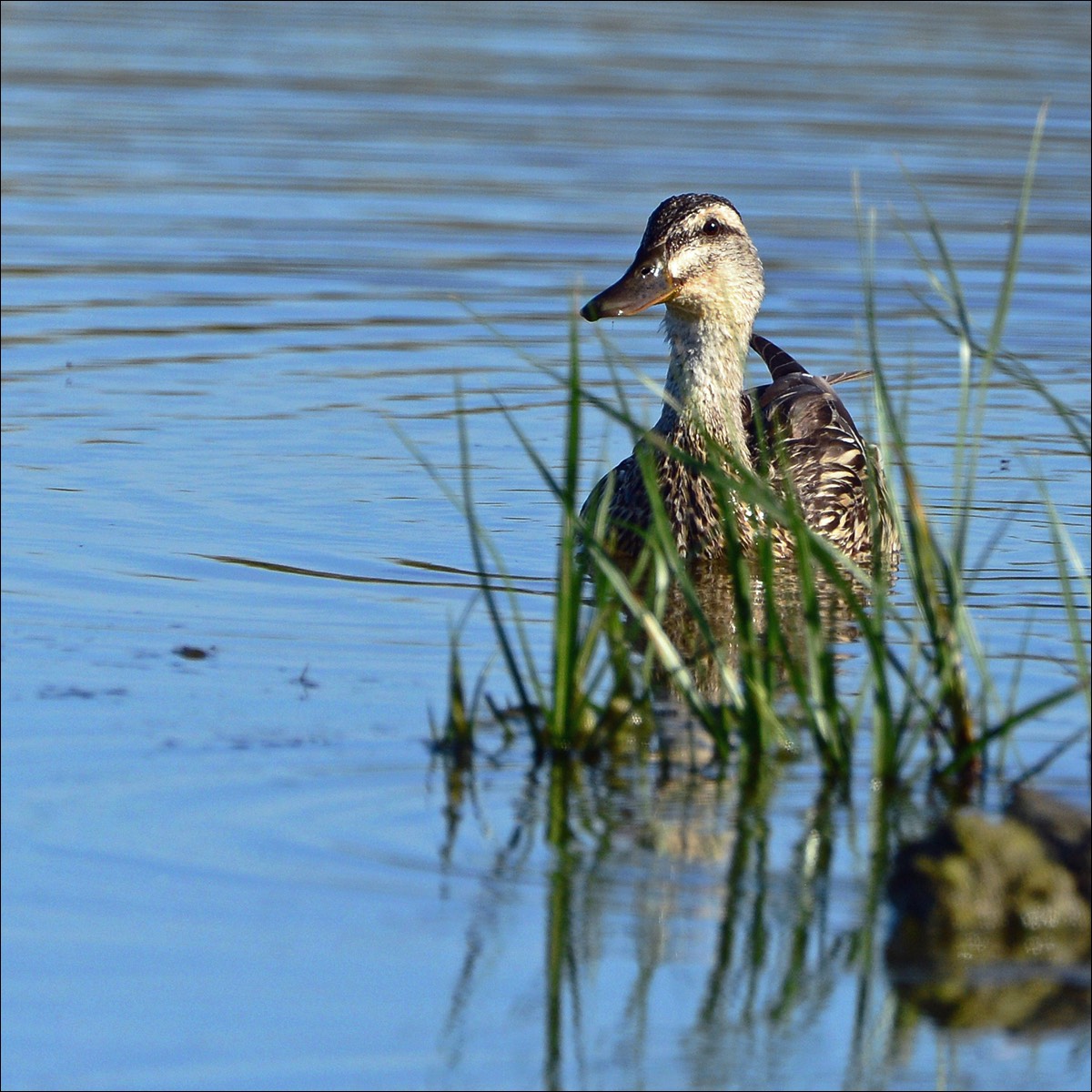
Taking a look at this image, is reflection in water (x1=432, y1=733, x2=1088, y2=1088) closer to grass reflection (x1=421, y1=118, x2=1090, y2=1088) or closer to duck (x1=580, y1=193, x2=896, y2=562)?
grass reflection (x1=421, y1=118, x2=1090, y2=1088)

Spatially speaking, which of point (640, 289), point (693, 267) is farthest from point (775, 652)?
point (693, 267)

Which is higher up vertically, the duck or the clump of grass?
the duck

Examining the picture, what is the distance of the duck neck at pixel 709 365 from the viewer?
797cm

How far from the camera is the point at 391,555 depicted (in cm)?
715

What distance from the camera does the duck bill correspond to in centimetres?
731

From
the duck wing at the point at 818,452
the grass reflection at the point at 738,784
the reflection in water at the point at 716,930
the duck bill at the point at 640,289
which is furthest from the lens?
the duck wing at the point at 818,452

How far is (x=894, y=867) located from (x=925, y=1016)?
0.47 m

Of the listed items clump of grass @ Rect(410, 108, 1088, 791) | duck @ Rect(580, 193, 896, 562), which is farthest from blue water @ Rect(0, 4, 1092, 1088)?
duck @ Rect(580, 193, 896, 562)

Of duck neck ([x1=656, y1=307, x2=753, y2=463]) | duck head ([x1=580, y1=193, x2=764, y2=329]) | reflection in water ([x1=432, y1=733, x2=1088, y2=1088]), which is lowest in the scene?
reflection in water ([x1=432, y1=733, x2=1088, y2=1088])

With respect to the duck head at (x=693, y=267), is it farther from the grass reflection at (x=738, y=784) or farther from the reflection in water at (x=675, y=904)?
the reflection in water at (x=675, y=904)

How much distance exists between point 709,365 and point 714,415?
19 centimetres

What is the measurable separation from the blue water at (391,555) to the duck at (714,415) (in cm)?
32

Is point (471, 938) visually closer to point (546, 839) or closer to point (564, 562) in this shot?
point (546, 839)

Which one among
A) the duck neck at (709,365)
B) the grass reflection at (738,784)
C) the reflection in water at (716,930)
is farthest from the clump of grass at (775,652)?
the duck neck at (709,365)
